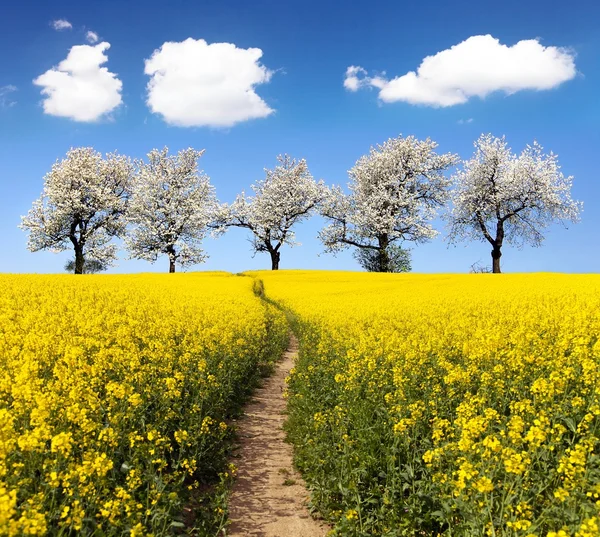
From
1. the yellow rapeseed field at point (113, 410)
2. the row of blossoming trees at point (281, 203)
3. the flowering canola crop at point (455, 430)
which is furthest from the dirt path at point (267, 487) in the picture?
the row of blossoming trees at point (281, 203)

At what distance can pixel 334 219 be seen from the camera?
62594 millimetres

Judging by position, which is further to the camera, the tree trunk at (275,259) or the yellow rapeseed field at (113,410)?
the tree trunk at (275,259)

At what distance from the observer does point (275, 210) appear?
6316 cm

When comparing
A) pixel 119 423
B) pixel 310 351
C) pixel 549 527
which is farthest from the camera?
pixel 310 351

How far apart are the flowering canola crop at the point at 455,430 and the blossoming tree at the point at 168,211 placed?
45.7 m

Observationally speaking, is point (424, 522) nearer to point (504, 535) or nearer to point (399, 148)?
point (504, 535)

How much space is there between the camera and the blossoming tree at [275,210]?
6297cm

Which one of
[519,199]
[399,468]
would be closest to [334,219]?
[519,199]

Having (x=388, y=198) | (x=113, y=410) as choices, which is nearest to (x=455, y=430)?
(x=113, y=410)

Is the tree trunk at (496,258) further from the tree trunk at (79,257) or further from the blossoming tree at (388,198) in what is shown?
the tree trunk at (79,257)

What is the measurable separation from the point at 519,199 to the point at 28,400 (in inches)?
2334

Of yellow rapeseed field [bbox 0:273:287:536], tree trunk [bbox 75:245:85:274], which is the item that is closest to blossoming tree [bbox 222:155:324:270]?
tree trunk [bbox 75:245:85:274]

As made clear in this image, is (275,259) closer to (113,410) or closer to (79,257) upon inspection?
(79,257)

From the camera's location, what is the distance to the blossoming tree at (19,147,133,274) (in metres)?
56.2
